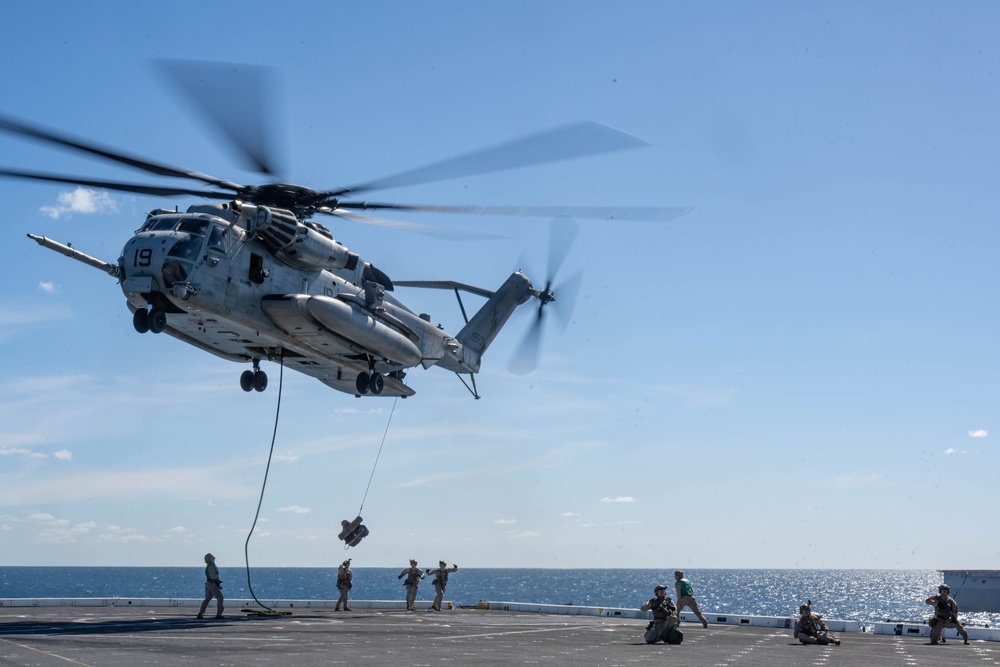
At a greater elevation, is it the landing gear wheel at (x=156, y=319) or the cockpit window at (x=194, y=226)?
the cockpit window at (x=194, y=226)

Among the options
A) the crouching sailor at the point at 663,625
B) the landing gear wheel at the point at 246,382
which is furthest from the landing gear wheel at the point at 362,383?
the crouching sailor at the point at 663,625

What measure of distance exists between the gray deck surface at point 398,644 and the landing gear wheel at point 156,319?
24.2ft

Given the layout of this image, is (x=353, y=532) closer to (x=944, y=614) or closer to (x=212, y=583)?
(x=212, y=583)

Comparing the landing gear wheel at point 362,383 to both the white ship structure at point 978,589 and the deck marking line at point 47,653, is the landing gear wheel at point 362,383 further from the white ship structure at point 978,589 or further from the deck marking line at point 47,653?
the white ship structure at point 978,589

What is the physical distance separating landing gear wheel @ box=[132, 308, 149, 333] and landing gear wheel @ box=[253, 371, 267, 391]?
21.6 ft

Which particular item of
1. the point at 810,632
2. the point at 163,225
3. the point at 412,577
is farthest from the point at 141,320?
the point at 810,632

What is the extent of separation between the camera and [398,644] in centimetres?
2139

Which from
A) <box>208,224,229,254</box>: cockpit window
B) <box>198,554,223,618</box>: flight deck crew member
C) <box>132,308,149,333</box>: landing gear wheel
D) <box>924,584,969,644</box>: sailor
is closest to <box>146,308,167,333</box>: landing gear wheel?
<box>132,308,149,333</box>: landing gear wheel

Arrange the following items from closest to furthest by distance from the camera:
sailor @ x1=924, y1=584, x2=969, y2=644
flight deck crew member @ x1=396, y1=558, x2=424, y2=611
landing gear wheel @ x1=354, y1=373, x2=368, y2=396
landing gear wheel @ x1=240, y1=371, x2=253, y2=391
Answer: sailor @ x1=924, y1=584, x2=969, y2=644
landing gear wheel @ x1=240, y1=371, x2=253, y2=391
landing gear wheel @ x1=354, y1=373, x2=368, y2=396
flight deck crew member @ x1=396, y1=558, x2=424, y2=611

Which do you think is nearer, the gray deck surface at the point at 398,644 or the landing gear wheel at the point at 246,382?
the gray deck surface at the point at 398,644

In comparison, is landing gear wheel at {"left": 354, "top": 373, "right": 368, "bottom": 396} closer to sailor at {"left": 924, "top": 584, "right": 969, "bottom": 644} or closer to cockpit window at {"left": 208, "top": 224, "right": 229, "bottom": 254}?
cockpit window at {"left": 208, "top": 224, "right": 229, "bottom": 254}

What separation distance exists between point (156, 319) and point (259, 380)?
271 inches

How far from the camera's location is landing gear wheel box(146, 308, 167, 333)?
82.6ft

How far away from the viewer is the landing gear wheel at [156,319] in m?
25.2
